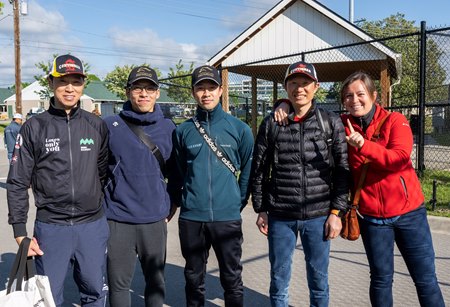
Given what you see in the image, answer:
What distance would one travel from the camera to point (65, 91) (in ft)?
9.47

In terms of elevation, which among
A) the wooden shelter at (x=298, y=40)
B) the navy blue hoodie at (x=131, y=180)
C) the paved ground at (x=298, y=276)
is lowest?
the paved ground at (x=298, y=276)

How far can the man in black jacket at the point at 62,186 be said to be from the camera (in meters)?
2.76

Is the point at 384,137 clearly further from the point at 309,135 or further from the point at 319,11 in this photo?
the point at 319,11

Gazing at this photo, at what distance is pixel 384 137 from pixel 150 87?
168cm

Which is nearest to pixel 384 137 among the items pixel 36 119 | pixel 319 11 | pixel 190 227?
pixel 190 227

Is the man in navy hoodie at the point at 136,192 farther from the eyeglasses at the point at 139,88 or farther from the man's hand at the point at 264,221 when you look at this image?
the man's hand at the point at 264,221

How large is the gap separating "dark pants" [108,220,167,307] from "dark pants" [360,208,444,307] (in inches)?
57.6

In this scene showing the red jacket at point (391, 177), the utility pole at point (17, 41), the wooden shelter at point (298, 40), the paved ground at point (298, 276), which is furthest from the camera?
the utility pole at point (17, 41)

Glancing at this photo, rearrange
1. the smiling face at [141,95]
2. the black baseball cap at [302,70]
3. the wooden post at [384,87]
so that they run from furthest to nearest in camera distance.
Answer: the wooden post at [384,87] → the smiling face at [141,95] → the black baseball cap at [302,70]

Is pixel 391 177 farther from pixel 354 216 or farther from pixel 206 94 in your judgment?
pixel 206 94

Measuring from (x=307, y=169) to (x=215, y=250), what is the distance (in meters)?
0.91

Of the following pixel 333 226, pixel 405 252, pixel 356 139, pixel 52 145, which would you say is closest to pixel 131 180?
pixel 52 145

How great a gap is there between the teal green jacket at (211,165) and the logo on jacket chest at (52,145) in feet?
2.83

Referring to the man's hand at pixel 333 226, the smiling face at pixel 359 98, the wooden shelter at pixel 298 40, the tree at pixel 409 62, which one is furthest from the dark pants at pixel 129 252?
the wooden shelter at pixel 298 40
